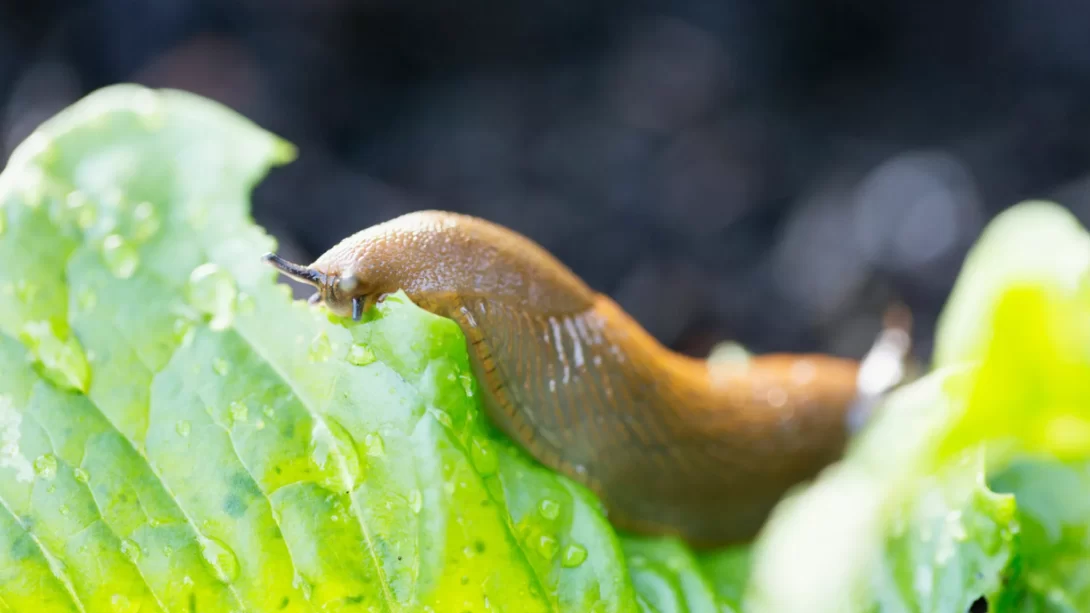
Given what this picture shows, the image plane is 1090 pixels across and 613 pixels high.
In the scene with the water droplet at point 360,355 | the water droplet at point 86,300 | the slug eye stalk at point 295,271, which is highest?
the slug eye stalk at point 295,271

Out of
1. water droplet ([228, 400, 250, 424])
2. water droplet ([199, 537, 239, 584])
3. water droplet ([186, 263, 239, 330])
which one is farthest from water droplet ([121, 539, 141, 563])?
water droplet ([186, 263, 239, 330])

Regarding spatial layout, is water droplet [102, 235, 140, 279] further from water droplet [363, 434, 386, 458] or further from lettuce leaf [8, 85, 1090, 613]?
water droplet [363, 434, 386, 458]

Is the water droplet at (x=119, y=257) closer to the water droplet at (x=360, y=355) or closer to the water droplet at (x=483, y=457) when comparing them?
the water droplet at (x=360, y=355)

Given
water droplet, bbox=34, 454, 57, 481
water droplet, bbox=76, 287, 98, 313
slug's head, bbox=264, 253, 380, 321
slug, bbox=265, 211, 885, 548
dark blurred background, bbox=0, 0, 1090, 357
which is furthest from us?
dark blurred background, bbox=0, 0, 1090, 357

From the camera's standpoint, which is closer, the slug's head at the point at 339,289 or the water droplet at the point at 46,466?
the water droplet at the point at 46,466

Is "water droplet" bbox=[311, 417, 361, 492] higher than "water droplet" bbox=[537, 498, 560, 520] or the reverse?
higher

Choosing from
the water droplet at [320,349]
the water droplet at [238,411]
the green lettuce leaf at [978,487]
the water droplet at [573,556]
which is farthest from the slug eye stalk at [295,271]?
the green lettuce leaf at [978,487]

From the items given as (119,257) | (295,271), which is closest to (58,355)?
(119,257)
